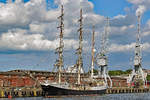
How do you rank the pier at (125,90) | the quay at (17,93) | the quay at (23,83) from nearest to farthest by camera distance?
the quay at (17,93) < the quay at (23,83) < the pier at (125,90)

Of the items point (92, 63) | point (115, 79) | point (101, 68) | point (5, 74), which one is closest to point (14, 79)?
point (5, 74)

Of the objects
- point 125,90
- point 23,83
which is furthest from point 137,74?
point 23,83

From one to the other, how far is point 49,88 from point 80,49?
22.5 meters

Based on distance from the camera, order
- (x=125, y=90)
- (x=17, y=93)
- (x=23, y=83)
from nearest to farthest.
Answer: (x=17, y=93) < (x=23, y=83) < (x=125, y=90)

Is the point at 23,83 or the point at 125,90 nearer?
the point at 23,83

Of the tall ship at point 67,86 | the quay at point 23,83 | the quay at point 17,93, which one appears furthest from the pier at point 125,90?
the quay at point 17,93

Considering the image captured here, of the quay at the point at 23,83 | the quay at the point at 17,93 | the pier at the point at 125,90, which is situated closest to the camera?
the quay at the point at 17,93

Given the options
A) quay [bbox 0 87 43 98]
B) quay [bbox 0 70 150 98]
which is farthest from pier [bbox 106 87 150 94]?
quay [bbox 0 87 43 98]

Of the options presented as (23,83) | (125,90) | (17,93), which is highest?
(23,83)

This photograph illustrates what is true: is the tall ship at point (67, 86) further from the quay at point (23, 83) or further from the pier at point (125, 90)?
the pier at point (125, 90)

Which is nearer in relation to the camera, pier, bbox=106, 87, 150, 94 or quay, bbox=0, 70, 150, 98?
quay, bbox=0, 70, 150, 98

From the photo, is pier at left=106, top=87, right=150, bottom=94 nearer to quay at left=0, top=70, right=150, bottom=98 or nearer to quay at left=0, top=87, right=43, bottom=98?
quay at left=0, top=70, right=150, bottom=98

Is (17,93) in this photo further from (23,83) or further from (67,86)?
(23,83)

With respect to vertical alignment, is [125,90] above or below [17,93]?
below
